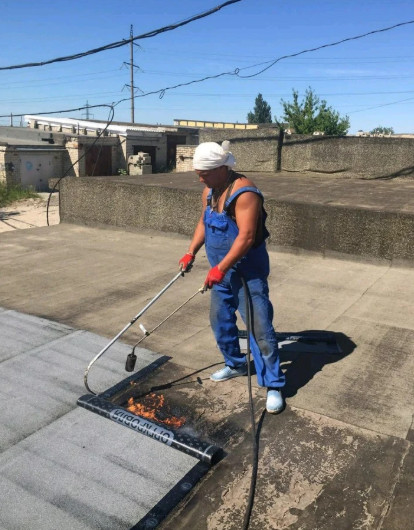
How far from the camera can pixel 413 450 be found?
263 cm

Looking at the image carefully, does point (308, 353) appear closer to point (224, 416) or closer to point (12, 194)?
point (224, 416)

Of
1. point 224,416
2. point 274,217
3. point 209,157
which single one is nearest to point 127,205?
point 274,217

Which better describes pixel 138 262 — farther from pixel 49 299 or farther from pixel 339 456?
pixel 339 456

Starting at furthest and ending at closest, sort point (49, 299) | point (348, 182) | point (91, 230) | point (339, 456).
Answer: point (348, 182)
point (91, 230)
point (49, 299)
point (339, 456)

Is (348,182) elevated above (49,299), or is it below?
above

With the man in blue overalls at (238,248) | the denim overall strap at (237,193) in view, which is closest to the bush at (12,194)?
the man in blue overalls at (238,248)

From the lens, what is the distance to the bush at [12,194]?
70.9 ft

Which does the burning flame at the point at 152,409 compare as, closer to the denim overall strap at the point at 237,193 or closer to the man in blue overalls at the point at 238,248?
the man in blue overalls at the point at 238,248

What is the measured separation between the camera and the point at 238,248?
2879 millimetres

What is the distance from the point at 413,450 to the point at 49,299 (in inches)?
152

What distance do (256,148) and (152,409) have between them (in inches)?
357

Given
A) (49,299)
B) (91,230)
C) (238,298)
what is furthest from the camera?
(91,230)

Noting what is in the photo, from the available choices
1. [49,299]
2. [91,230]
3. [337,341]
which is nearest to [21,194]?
[91,230]

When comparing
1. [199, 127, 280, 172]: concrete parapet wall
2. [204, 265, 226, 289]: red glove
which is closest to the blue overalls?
[204, 265, 226, 289]: red glove
